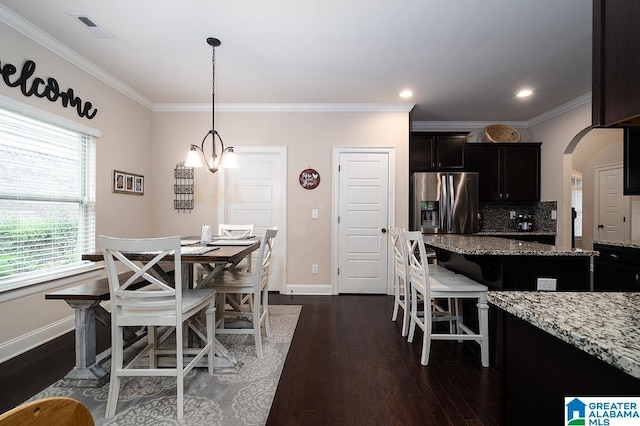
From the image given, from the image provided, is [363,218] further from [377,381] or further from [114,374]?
[114,374]

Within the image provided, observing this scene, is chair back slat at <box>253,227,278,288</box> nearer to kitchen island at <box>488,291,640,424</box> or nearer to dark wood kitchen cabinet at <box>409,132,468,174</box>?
kitchen island at <box>488,291,640,424</box>

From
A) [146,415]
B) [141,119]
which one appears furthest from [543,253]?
[141,119]

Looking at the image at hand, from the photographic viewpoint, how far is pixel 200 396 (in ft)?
6.17

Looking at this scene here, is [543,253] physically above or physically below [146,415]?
above

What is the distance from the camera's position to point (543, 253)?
197 centimetres

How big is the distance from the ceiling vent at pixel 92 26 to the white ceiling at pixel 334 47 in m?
0.05

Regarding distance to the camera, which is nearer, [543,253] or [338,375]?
[543,253]

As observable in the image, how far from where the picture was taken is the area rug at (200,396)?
1.69 m

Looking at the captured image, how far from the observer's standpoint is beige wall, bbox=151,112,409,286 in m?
4.20

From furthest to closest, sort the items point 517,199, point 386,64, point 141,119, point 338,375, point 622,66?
point 517,199
point 141,119
point 386,64
point 338,375
point 622,66

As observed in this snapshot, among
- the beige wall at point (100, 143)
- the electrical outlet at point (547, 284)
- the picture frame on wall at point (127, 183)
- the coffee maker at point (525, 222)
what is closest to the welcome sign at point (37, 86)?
the beige wall at point (100, 143)

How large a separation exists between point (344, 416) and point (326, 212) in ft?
9.02

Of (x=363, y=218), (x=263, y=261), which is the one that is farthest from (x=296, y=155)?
(x=263, y=261)

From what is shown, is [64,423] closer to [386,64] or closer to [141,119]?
[386,64]
